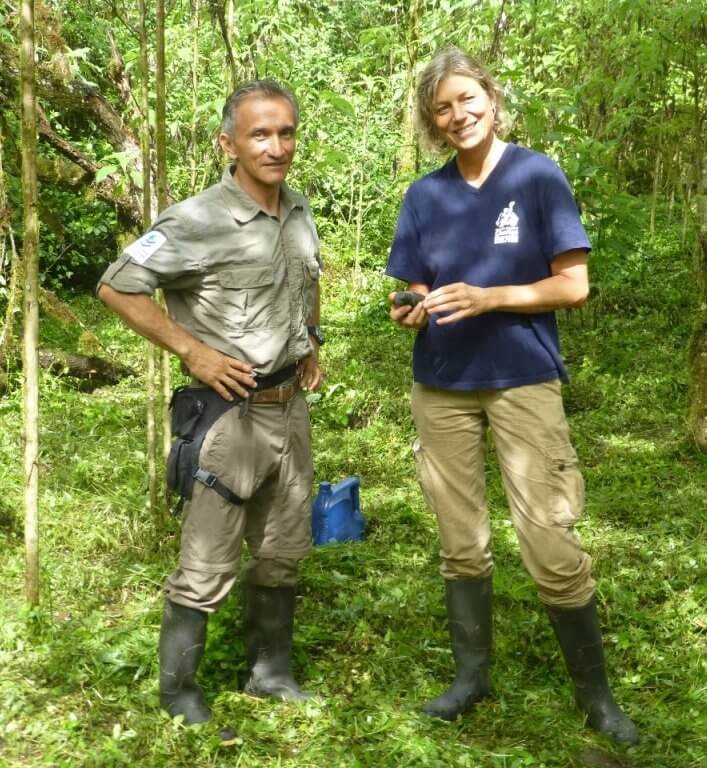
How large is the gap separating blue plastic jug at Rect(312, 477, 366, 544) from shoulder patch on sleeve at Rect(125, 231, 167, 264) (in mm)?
2105

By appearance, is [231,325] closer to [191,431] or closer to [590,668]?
[191,431]

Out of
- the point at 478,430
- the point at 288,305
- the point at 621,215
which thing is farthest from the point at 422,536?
the point at 621,215

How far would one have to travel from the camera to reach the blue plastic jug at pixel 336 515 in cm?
451

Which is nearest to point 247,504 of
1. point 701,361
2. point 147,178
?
point 147,178

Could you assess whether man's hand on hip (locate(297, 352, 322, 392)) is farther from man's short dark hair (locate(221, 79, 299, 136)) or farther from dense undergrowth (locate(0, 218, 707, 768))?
dense undergrowth (locate(0, 218, 707, 768))

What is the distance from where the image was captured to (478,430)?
117 inches

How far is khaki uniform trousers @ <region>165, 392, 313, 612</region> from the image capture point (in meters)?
2.85

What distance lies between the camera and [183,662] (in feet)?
9.55

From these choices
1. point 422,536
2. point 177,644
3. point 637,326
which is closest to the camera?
point 177,644

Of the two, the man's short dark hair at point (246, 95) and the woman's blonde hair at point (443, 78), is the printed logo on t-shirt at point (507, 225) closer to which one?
the woman's blonde hair at point (443, 78)

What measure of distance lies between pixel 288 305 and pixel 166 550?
5.97 feet

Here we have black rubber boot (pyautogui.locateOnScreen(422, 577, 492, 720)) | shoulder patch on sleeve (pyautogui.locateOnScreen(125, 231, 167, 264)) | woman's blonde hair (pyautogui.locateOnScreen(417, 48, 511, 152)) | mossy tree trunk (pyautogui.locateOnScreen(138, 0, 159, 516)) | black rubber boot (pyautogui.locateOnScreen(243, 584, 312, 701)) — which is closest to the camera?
shoulder patch on sleeve (pyautogui.locateOnScreen(125, 231, 167, 264))

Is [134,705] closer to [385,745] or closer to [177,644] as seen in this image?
[177,644]

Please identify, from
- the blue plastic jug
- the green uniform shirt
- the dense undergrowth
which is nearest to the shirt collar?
the green uniform shirt
